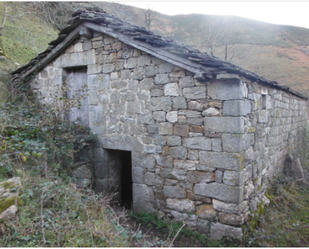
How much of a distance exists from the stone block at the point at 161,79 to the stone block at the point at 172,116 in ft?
2.01

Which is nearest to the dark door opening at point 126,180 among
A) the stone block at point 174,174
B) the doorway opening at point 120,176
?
the doorway opening at point 120,176

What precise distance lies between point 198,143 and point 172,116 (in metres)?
0.71

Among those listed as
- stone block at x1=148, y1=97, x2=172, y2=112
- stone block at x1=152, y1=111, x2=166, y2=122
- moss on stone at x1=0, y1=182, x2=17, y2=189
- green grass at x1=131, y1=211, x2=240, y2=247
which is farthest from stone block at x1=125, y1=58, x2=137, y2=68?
green grass at x1=131, y1=211, x2=240, y2=247

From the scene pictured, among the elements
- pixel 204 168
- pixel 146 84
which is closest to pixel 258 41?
pixel 146 84

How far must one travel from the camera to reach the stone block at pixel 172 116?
405 centimetres

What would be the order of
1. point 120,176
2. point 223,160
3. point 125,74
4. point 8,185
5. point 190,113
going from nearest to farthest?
point 8,185 < point 223,160 < point 190,113 < point 125,74 < point 120,176

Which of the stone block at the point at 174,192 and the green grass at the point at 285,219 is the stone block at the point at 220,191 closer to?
the stone block at the point at 174,192

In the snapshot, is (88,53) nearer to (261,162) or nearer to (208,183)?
(208,183)

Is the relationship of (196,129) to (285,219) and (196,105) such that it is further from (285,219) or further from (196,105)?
(285,219)

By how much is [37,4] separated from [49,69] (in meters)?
8.77

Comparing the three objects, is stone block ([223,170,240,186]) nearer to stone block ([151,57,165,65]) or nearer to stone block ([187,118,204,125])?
stone block ([187,118,204,125])

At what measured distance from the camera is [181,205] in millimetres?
4062

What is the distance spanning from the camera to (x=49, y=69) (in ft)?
18.8

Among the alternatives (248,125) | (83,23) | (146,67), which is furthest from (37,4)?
(248,125)
